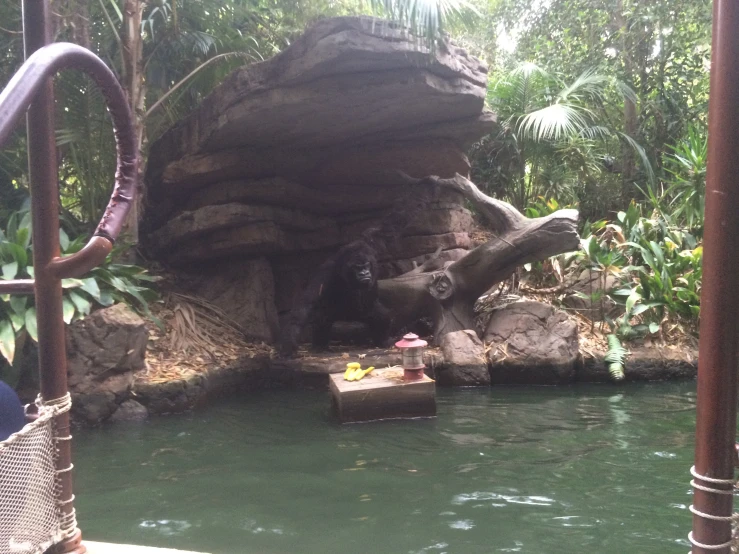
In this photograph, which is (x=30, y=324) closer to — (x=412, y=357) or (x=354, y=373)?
(x=354, y=373)

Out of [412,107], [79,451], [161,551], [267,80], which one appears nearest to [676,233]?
[412,107]

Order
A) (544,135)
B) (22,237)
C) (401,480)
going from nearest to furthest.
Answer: (401,480)
(22,237)
(544,135)

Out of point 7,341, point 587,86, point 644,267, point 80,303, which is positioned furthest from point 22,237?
point 587,86

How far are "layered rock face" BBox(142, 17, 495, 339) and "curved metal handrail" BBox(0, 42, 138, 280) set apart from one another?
14.6 ft

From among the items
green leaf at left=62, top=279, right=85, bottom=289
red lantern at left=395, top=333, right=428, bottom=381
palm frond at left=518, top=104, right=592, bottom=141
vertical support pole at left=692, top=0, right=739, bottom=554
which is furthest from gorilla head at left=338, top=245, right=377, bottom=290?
vertical support pole at left=692, top=0, right=739, bottom=554

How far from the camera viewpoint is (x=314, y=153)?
7.48 metres

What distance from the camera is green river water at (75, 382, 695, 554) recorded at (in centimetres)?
288

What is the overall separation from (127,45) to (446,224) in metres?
4.25

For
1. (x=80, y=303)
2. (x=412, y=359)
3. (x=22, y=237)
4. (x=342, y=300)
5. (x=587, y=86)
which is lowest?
(x=412, y=359)

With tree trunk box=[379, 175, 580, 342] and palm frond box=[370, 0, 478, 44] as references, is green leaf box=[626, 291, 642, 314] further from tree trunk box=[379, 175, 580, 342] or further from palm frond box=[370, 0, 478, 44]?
palm frond box=[370, 0, 478, 44]

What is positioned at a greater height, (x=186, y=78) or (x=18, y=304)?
(x=186, y=78)

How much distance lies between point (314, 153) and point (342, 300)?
1827 millimetres

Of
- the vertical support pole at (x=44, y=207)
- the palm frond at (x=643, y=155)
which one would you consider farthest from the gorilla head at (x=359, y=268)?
the palm frond at (x=643, y=155)

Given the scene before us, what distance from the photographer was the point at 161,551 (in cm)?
164
